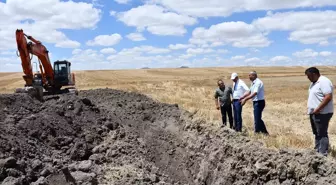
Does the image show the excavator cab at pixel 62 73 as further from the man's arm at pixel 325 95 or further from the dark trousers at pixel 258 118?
the man's arm at pixel 325 95

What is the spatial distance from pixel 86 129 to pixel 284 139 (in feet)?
16.9

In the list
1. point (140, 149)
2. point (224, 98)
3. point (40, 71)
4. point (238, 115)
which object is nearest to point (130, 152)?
point (140, 149)

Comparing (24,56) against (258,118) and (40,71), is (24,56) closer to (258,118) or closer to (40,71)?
(40,71)

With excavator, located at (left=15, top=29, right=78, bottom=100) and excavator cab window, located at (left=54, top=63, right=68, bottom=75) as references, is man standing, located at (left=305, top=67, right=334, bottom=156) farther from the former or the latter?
excavator cab window, located at (left=54, top=63, right=68, bottom=75)

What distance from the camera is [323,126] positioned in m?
6.88

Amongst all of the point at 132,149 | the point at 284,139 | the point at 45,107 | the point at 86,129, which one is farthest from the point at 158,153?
the point at 45,107

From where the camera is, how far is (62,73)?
2045 centimetres

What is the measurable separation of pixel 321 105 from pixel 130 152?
4457 millimetres

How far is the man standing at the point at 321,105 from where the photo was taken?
672 centimetres

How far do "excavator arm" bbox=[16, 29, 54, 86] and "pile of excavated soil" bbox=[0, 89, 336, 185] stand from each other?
159 inches

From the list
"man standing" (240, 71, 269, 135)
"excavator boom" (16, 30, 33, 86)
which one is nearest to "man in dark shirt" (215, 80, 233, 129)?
"man standing" (240, 71, 269, 135)

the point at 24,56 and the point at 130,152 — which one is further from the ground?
the point at 24,56

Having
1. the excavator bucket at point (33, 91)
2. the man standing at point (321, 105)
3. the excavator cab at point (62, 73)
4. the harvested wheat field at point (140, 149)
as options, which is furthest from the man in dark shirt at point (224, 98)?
the excavator cab at point (62, 73)

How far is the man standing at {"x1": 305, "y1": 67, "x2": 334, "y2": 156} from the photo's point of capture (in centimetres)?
672
